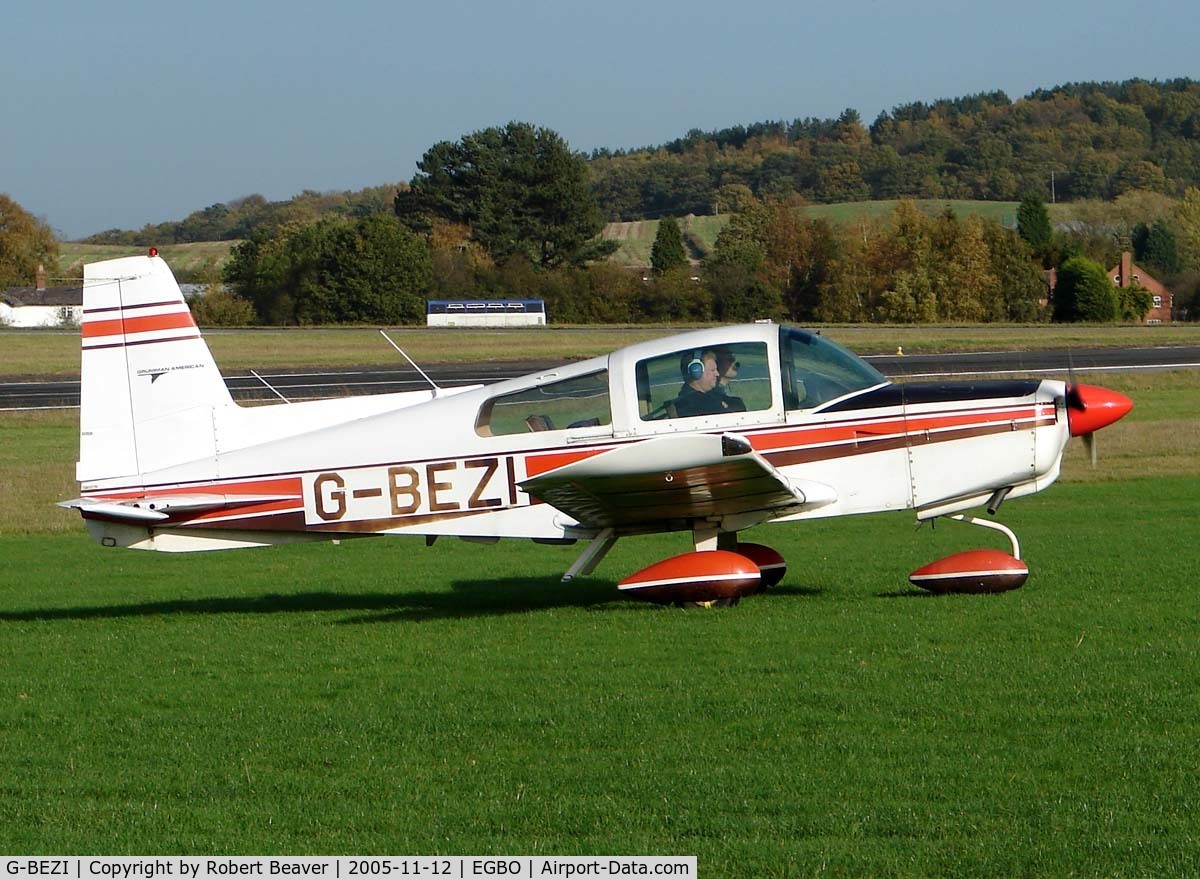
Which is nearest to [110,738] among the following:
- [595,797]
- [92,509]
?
[595,797]

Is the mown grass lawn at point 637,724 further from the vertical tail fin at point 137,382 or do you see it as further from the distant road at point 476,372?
the distant road at point 476,372

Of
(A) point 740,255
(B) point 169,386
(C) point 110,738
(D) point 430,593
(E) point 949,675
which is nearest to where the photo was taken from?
(C) point 110,738

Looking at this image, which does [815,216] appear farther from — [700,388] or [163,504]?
[163,504]

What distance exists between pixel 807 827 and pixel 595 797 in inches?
34.4

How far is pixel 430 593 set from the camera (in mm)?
11414

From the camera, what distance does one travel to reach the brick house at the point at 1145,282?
295 ft

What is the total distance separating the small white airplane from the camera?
9.25 metres

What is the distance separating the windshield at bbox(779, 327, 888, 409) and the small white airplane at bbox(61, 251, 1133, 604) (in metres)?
0.01

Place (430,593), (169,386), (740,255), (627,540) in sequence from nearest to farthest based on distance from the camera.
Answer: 1. (169,386)
2. (430,593)
3. (627,540)
4. (740,255)

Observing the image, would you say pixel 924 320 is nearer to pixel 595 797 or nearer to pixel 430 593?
pixel 430 593

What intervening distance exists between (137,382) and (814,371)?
4.92 meters

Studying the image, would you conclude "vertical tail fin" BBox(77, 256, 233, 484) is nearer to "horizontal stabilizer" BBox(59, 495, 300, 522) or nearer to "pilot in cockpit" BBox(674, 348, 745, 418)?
"horizontal stabilizer" BBox(59, 495, 300, 522)

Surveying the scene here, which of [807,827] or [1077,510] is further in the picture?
[1077,510]

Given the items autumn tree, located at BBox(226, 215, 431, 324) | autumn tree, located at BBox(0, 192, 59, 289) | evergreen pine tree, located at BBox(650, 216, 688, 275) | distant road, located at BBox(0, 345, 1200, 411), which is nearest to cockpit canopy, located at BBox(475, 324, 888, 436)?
distant road, located at BBox(0, 345, 1200, 411)
